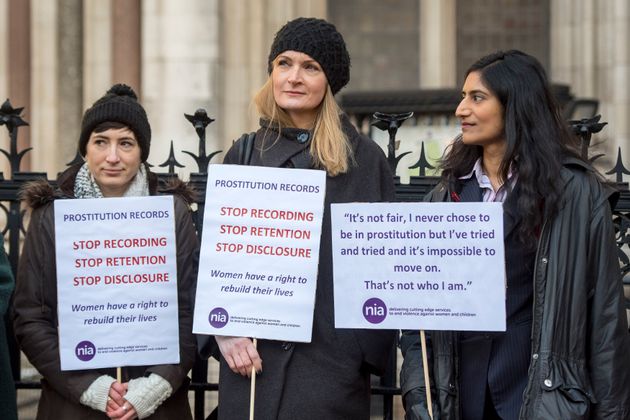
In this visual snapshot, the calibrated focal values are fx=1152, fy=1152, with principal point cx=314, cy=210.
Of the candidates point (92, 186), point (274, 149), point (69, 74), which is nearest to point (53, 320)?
point (92, 186)

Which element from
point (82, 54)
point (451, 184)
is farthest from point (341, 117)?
point (82, 54)

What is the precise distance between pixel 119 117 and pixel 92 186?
0.32m

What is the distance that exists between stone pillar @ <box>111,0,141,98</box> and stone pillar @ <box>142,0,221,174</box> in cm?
56

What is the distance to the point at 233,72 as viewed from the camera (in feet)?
42.3

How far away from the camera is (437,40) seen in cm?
1486

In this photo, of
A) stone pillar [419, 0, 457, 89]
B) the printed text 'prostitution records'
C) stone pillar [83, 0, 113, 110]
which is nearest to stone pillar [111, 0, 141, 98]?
stone pillar [83, 0, 113, 110]

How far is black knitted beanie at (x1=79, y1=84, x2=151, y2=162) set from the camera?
482cm

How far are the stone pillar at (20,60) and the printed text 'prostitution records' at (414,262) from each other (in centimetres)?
888

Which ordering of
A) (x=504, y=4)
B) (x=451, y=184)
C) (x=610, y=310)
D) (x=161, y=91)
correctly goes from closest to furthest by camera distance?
(x=610, y=310), (x=451, y=184), (x=161, y=91), (x=504, y=4)

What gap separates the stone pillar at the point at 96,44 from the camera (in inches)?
516

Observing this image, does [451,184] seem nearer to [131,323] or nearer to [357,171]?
[357,171]

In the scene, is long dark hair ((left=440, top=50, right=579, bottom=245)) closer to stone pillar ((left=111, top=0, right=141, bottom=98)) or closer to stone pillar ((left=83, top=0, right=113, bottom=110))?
stone pillar ((left=111, top=0, right=141, bottom=98))

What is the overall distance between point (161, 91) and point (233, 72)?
1.13m

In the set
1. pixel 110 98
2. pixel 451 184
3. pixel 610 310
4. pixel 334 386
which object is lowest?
pixel 334 386
